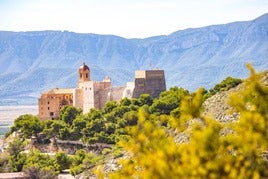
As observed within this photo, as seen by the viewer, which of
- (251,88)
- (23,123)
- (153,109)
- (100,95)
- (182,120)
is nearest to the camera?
(182,120)

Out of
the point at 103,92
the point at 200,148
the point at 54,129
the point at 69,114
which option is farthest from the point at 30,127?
the point at 200,148

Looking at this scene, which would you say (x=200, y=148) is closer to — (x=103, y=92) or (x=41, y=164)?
(x=41, y=164)

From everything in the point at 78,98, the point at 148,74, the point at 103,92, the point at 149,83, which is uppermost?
the point at 148,74

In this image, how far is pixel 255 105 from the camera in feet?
38.1

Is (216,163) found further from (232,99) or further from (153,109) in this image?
(153,109)

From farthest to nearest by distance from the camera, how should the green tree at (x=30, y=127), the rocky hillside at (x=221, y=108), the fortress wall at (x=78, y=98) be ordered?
the fortress wall at (x=78, y=98) < the green tree at (x=30, y=127) < the rocky hillside at (x=221, y=108)

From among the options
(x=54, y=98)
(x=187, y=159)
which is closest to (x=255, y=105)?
(x=187, y=159)

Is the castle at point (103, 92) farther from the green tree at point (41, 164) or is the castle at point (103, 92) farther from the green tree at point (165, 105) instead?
the green tree at point (41, 164)

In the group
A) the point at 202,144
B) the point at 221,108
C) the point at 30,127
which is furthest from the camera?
the point at 30,127

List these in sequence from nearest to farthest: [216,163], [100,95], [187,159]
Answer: [187,159]
[216,163]
[100,95]

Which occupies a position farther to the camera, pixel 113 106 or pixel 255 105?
pixel 113 106

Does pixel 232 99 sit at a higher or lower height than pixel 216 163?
higher

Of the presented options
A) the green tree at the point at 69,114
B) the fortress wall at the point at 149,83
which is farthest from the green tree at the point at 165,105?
the green tree at the point at 69,114

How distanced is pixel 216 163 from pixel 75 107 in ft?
182
